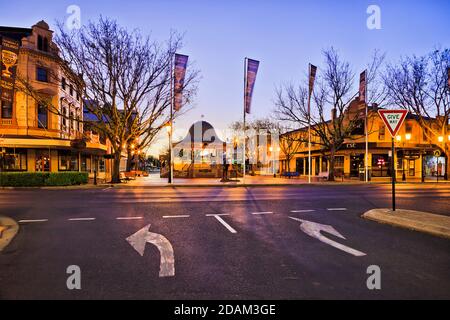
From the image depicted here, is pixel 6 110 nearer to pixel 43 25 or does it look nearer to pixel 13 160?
pixel 13 160

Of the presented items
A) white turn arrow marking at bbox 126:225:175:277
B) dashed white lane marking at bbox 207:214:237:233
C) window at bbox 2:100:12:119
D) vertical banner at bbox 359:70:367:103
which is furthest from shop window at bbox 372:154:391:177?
window at bbox 2:100:12:119

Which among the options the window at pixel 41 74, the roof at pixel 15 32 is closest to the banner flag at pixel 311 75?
the window at pixel 41 74

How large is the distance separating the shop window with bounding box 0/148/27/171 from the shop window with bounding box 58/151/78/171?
10.6ft

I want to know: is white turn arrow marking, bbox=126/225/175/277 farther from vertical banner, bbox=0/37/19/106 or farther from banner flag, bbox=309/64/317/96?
banner flag, bbox=309/64/317/96

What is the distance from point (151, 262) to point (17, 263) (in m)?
2.21

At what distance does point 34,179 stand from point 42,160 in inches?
363

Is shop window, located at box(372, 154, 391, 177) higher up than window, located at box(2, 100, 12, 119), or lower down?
lower down

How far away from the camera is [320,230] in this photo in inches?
278

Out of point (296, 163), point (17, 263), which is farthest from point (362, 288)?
point (296, 163)

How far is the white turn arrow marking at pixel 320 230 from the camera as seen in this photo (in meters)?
5.43

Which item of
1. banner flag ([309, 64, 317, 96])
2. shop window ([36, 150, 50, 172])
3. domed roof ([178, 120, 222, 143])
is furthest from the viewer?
domed roof ([178, 120, 222, 143])

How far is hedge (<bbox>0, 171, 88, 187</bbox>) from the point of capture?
21000mm
